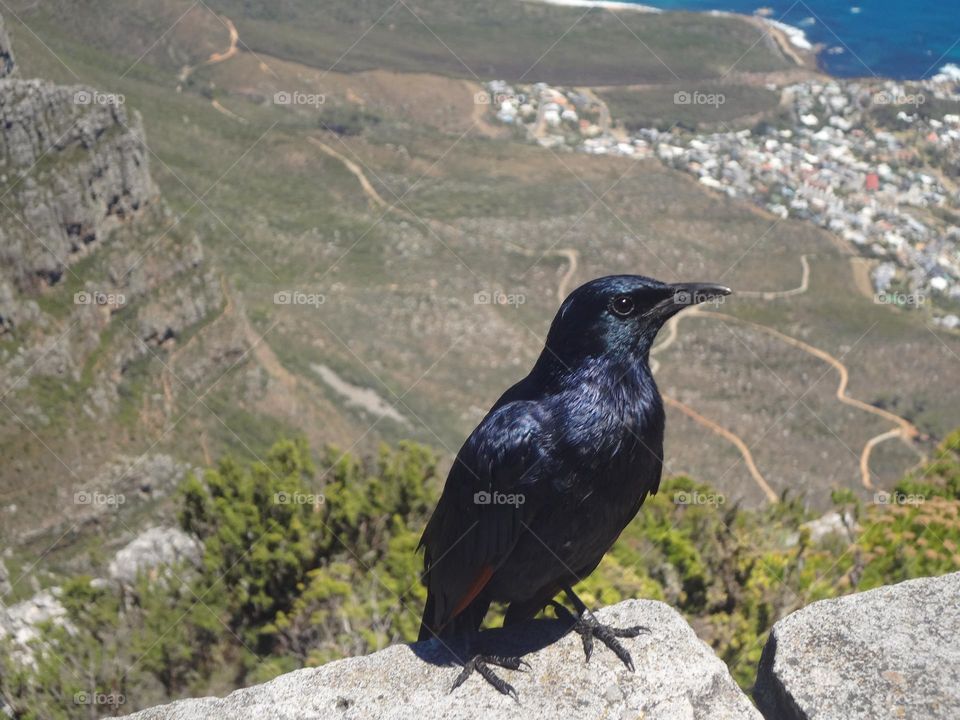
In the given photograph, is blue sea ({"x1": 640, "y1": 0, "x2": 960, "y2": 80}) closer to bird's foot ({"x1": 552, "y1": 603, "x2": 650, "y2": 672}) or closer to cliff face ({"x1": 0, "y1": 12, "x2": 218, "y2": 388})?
cliff face ({"x1": 0, "y1": 12, "x2": 218, "y2": 388})

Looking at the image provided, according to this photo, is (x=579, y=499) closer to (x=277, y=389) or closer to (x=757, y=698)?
(x=757, y=698)

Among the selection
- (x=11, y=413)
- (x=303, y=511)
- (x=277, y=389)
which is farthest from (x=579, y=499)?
(x=277, y=389)
